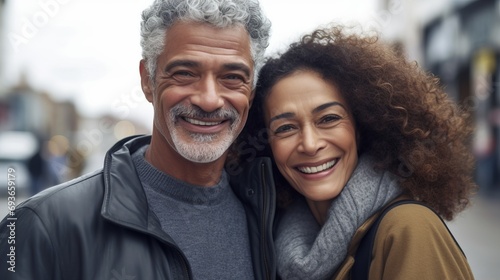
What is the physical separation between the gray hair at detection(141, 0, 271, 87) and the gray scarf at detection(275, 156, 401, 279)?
65 cm

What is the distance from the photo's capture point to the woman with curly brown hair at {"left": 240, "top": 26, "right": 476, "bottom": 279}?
8.16 feet

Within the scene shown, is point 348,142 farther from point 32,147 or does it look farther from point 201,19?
point 32,147

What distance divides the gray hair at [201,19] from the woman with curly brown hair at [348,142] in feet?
0.96

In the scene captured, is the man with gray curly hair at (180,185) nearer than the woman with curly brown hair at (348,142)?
Yes

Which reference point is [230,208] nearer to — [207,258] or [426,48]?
[207,258]

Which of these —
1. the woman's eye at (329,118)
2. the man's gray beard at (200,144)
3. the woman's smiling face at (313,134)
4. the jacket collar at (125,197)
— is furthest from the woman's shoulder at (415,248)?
the jacket collar at (125,197)

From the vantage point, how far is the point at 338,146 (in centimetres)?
263

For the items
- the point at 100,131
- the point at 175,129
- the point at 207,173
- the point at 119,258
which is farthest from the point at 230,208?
the point at 100,131

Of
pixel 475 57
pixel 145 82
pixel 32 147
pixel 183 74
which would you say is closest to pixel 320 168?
pixel 183 74

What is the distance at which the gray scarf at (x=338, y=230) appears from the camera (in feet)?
7.97

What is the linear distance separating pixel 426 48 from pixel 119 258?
78.1 ft

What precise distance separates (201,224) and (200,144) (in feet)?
1.08

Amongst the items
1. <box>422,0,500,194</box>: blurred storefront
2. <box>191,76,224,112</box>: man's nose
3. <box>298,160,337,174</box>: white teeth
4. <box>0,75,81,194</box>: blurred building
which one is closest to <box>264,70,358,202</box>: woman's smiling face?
<box>298,160,337,174</box>: white teeth

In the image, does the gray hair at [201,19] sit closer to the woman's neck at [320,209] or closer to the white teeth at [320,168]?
the white teeth at [320,168]
